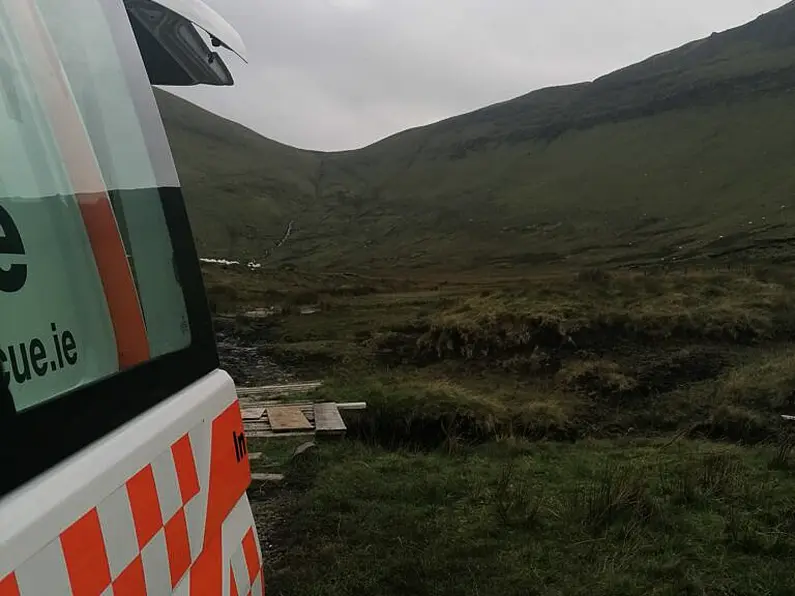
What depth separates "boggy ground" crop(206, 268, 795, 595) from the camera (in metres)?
4.62

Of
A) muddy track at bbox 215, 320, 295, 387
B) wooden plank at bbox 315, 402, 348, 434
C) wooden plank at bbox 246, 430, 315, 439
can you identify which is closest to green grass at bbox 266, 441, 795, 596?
wooden plank at bbox 315, 402, 348, 434

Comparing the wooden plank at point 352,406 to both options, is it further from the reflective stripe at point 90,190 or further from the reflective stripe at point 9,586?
the reflective stripe at point 9,586

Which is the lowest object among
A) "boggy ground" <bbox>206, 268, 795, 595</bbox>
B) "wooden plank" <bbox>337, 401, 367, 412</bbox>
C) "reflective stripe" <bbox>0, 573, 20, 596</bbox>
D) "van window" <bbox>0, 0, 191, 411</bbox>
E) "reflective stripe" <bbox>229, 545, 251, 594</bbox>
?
"boggy ground" <bbox>206, 268, 795, 595</bbox>

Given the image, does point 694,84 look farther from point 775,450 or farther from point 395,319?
point 775,450

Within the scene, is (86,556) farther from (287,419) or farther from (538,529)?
(287,419)

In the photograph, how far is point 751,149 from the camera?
83125mm

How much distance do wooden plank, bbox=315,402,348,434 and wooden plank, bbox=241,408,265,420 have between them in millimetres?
659

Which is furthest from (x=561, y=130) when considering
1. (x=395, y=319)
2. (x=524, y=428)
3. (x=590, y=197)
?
(x=524, y=428)

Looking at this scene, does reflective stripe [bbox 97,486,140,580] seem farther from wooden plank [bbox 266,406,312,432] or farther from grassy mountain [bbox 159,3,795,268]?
grassy mountain [bbox 159,3,795,268]

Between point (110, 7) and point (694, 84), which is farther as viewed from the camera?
point (694, 84)

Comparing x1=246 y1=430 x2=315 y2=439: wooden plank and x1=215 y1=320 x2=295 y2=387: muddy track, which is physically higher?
x1=246 y1=430 x2=315 y2=439: wooden plank

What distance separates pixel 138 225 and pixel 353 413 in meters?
7.42

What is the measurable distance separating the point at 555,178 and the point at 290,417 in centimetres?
9530

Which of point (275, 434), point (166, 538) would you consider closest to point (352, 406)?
point (275, 434)
